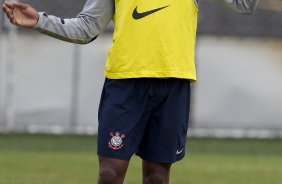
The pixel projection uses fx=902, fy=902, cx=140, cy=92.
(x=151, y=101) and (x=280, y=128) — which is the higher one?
(x=151, y=101)

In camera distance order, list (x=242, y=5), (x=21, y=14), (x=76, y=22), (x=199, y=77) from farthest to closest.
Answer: (x=199, y=77)
(x=242, y=5)
(x=76, y=22)
(x=21, y=14)

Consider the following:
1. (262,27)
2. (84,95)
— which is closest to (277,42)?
(262,27)

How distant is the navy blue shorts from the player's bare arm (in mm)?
356

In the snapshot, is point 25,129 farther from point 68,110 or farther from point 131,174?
point 131,174

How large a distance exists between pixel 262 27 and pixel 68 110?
3971 millimetres

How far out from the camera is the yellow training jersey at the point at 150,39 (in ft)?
19.1

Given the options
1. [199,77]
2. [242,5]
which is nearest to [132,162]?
[199,77]

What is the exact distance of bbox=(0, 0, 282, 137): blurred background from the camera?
52.9 ft

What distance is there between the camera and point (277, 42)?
16.9 meters

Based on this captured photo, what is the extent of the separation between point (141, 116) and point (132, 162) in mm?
5792

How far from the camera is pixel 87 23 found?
5.95m

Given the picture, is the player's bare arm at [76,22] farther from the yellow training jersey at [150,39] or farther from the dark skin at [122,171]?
the dark skin at [122,171]

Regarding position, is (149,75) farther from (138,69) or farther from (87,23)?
(87,23)

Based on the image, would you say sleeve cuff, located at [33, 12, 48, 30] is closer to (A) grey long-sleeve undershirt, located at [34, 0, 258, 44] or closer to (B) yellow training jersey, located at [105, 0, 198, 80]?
(A) grey long-sleeve undershirt, located at [34, 0, 258, 44]
